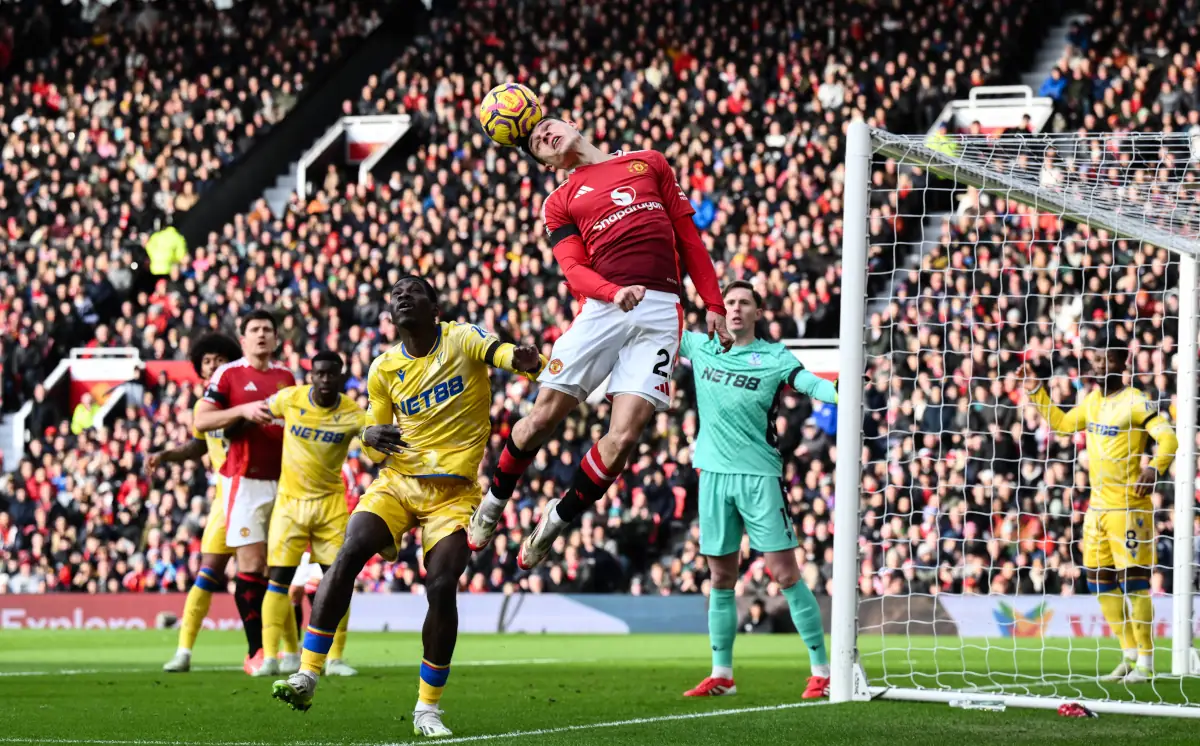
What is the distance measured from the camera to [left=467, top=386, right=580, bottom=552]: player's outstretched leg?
25.5 feet

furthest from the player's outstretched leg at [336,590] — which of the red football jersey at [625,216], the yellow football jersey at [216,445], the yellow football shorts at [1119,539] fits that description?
the yellow football shorts at [1119,539]

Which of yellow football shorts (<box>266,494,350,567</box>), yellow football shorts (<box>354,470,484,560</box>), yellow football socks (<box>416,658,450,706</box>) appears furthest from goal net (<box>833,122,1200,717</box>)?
yellow football shorts (<box>266,494,350,567</box>)

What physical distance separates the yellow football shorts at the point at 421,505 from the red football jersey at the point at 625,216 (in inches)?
→ 55.1

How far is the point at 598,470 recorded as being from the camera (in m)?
7.81

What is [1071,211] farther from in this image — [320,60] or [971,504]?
[320,60]

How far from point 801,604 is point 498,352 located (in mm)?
3293

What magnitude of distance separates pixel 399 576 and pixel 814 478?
5362mm

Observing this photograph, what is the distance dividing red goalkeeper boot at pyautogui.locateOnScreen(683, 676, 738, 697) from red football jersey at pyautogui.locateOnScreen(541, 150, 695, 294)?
324 centimetres

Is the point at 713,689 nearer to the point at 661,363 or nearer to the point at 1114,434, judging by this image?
the point at 661,363

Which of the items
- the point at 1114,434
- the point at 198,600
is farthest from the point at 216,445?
the point at 1114,434

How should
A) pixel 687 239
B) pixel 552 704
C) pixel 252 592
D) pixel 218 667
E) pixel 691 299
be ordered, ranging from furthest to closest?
pixel 691 299 < pixel 218 667 < pixel 252 592 < pixel 552 704 < pixel 687 239

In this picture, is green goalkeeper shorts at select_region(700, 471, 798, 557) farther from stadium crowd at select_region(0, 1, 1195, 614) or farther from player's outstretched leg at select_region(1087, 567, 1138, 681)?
stadium crowd at select_region(0, 1, 1195, 614)

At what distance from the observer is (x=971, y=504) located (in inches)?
710

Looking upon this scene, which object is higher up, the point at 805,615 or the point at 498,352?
the point at 498,352
